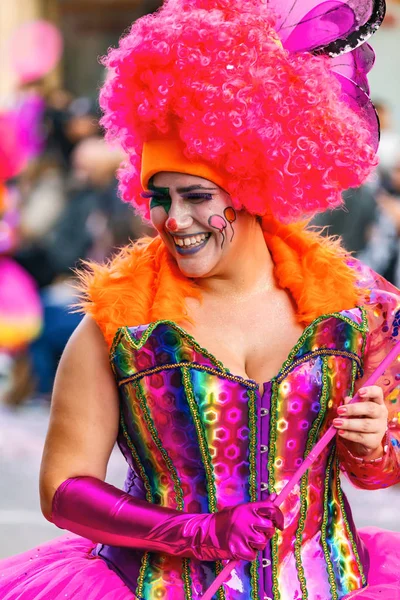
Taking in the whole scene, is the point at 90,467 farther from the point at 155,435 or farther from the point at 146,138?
the point at 146,138

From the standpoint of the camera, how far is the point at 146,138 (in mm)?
2012

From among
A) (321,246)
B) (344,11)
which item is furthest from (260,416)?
(344,11)

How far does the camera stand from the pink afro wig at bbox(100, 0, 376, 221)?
1928mm

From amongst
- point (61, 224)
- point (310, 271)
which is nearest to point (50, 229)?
point (61, 224)

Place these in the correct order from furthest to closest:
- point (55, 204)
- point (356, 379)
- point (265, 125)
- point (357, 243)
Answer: point (55, 204), point (357, 243), point (356, 379), point (265, 125)

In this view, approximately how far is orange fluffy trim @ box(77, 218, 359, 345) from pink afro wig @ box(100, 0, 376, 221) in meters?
0.12

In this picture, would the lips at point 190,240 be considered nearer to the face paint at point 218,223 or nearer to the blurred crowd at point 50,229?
the face paint at point 218,223

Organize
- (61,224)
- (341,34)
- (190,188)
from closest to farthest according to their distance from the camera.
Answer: (190,188) < (341,34) < (61,224)

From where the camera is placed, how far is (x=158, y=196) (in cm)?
202

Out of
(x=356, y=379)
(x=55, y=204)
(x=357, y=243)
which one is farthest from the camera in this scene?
(x=55, y=204)

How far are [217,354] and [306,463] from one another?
250 mm

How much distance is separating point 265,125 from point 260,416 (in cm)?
51

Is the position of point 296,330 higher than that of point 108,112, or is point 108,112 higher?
point 108,112

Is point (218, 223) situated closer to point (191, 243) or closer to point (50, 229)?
point (191, 243)
